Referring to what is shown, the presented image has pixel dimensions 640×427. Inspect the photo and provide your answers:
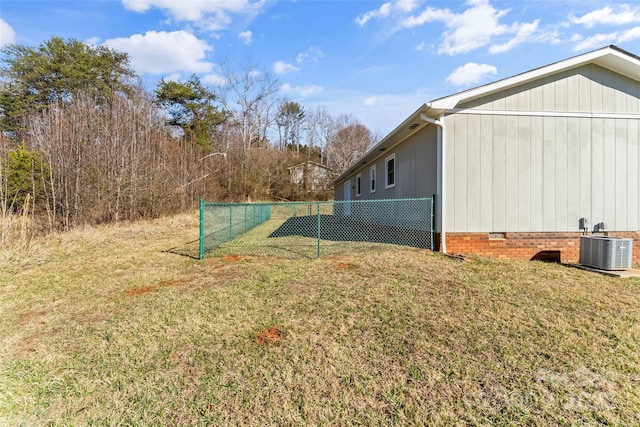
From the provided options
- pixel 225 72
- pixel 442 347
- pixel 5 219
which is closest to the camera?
pixel 442 347

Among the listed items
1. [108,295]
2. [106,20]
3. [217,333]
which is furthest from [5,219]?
[217,333]

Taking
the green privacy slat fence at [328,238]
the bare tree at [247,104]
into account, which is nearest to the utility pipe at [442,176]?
the green privacy slat fence at [328,238]

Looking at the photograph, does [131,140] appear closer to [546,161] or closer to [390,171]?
[390,171]

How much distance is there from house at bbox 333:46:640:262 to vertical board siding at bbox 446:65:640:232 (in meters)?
0.02

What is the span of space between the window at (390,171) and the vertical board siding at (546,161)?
119 inches

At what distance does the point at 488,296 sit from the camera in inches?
153

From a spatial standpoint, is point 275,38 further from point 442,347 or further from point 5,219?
point 442,347

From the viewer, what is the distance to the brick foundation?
6176 mm

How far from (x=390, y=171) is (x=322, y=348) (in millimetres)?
7837

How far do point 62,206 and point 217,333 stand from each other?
9.19 meters

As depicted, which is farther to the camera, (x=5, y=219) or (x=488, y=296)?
(x=5, y=219)

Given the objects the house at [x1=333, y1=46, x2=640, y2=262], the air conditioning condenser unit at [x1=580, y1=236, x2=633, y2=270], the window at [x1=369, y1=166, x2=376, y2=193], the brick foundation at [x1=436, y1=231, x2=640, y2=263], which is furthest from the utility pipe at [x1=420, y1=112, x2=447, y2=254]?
the window at [x1=369, y1=166, x2=376, y2=193]

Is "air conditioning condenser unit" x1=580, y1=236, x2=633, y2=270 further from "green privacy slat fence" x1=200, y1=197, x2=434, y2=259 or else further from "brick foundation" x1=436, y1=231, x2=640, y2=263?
"green privacy slat fence" x1=200, y1=197, x2=434, y2=259

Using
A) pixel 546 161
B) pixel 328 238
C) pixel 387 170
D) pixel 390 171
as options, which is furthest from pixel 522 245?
pixel 328 238
